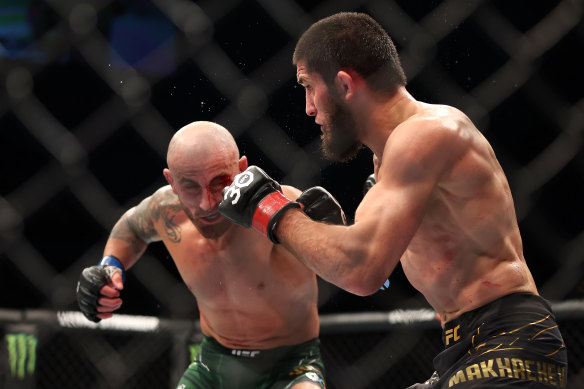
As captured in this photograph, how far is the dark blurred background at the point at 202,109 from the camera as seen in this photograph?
2990 millimetres

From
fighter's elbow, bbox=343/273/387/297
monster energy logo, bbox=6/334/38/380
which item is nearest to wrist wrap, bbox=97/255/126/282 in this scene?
monster energy logo, bbox=6/334/38/380

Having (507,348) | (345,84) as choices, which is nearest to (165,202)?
(345,84)

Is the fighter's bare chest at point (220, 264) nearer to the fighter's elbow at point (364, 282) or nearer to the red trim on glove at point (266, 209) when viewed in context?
the red trim on glove at point (266, 209)

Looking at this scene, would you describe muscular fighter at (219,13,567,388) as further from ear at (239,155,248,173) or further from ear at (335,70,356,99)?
ear at (239,155,248,173)

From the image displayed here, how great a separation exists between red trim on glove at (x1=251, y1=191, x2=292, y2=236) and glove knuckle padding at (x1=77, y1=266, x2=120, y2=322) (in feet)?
2.45

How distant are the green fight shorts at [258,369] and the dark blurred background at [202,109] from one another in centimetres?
105

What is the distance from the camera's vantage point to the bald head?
196 centimetres

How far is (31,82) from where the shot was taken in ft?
10.7

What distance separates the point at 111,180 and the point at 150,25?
83 centimetres

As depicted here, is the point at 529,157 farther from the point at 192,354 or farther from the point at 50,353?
the point at 50,353

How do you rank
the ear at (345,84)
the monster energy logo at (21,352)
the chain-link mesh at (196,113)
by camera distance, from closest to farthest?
the ear at (345,84), the monster energy logo at (21,352), the chain-link mesh at (196,113)

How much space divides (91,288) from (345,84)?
0.98 metres

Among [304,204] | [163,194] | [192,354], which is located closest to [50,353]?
[192,354]

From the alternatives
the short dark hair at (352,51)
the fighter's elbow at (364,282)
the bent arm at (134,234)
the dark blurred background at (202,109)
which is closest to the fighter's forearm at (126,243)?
the bent arm at (134,234)
